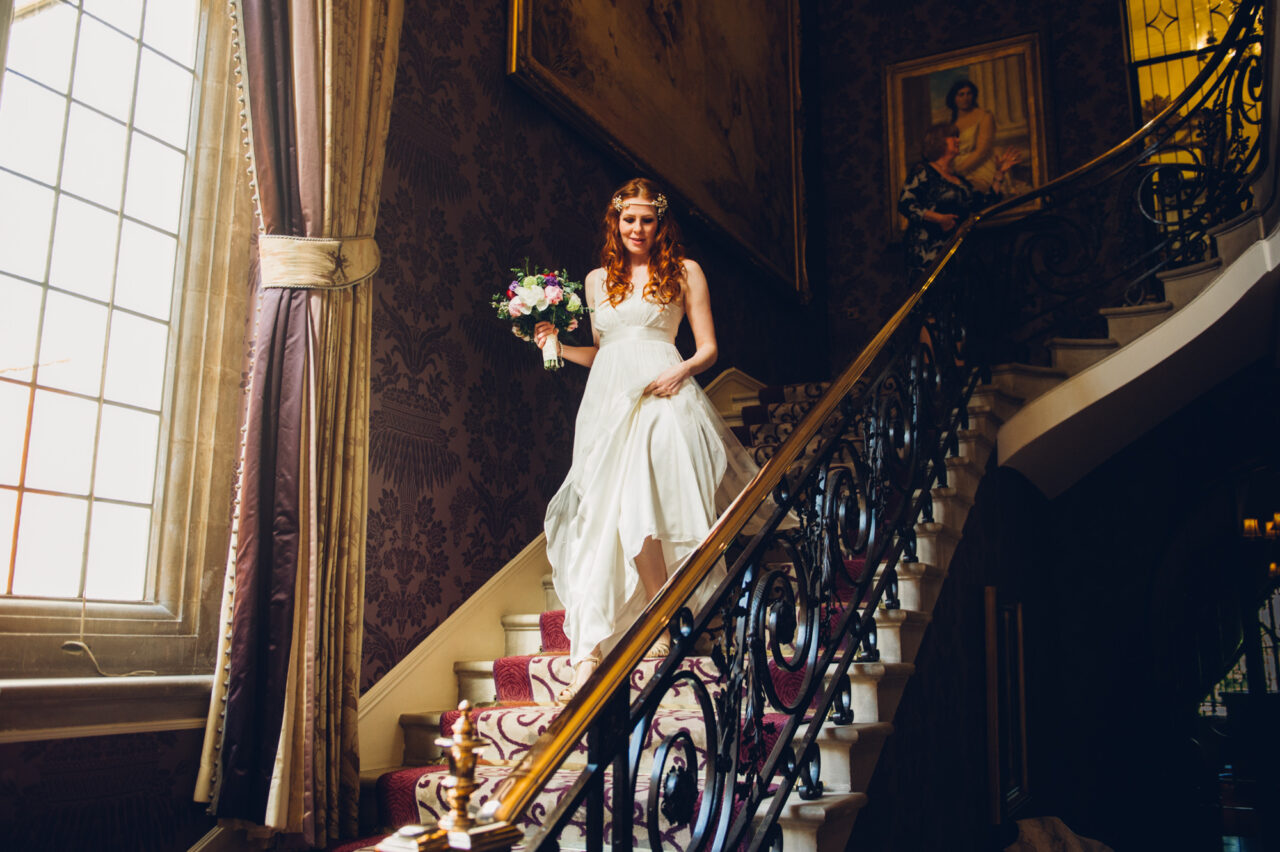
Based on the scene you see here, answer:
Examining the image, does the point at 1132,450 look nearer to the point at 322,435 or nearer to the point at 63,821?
the point at 322,435

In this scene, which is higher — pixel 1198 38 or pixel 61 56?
pixel 1198 38

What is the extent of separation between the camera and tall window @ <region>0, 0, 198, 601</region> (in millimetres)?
2816

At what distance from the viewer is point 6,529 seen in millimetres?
2729

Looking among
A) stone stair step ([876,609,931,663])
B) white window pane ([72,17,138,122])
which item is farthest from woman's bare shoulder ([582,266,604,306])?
white window pane ([72,17,138,122])

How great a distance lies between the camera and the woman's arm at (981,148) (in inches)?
311

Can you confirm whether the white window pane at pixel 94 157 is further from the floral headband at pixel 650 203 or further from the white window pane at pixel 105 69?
the floral headband at pixel 650 203

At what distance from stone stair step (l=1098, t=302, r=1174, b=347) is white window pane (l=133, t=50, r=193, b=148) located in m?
4.12

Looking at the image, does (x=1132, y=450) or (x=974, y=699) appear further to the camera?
(x=1132, y=450)

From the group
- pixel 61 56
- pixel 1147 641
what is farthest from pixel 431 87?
pixel 1147 641

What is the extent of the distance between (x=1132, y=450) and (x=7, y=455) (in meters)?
6.36

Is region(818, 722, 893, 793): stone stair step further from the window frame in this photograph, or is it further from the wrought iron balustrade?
the window frame

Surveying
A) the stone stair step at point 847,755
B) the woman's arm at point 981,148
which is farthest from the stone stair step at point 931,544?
the woman's arm at point 981,148

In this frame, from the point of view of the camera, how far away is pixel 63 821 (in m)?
2.51

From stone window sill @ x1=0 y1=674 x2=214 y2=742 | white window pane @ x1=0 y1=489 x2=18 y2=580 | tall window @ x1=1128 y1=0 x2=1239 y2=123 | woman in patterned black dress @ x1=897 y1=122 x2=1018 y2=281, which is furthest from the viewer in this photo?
tall window @ x1=1128 y1=0 x2=1239 y2=123
